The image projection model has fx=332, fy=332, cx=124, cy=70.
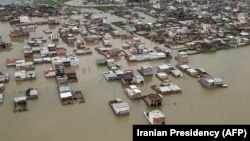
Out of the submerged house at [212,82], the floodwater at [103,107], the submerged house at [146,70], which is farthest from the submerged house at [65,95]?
the submerged house at [212,82]

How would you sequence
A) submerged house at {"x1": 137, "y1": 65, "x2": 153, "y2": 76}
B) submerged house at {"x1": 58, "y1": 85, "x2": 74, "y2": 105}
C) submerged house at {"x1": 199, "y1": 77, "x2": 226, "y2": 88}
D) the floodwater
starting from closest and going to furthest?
the floodwater < submerged house at {"x1": 58, "y1": 85, "x2": 74, "y2": 105} < submerged house at {"x1": 199, "y1": 77, "x2": 226, "y2": 88} < submerged house at {"x1": 137, "y1": 65, "x2": 153, "y2": 76}

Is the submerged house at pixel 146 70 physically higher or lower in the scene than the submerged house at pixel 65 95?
higher

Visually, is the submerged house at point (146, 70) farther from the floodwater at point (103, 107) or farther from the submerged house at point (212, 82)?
the submerged house at point (212, 82)

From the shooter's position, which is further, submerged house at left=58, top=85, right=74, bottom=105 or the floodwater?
submerged house at left=58, top=85, right=74, bottom=105

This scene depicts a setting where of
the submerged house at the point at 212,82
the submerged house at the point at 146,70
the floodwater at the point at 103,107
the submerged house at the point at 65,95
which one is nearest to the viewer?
the floodwater at the point at 103,107

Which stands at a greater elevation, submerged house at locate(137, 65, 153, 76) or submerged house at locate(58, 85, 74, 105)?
submerged house at locate(137, 65, 153, 76)

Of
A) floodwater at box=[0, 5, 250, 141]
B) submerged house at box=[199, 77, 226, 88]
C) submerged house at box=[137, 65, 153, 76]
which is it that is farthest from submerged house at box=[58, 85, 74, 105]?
submerged house at box=[199, 77, 226, 88]

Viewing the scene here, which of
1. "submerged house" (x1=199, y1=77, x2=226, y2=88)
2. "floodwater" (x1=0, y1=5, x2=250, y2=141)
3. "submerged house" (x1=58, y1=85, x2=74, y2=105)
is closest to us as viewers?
"floodwater" (x1=0, y1=5, x2=250, y2=141)

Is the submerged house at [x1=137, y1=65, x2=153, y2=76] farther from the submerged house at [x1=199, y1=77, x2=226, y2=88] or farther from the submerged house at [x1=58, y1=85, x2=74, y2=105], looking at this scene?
the submerged house at [x1=58, y1=85, x2=74, y2=105]
